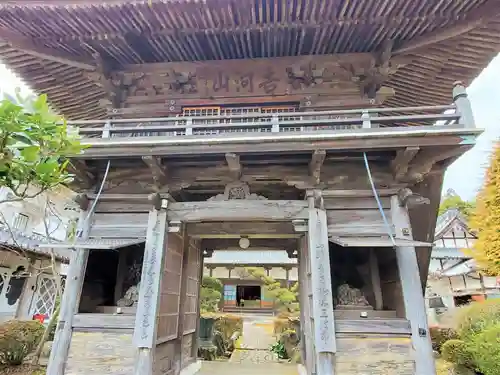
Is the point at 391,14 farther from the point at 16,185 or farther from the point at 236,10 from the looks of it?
the point at 16,185

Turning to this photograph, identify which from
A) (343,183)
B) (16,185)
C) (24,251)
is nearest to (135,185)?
(16,185)

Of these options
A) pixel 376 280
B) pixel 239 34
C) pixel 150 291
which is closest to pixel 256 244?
pixel 376 280

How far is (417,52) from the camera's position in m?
5.69

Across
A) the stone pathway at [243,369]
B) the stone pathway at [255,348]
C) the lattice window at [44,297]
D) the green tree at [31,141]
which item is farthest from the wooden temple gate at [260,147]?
the lattice window at [44,297]

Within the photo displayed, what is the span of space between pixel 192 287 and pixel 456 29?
23.4ft

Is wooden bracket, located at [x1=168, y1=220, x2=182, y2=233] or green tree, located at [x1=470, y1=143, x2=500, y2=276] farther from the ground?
green tree, located at [x1=470, y1=143, x2=500, y2=276]

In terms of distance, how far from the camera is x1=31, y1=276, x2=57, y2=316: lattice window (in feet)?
49.4

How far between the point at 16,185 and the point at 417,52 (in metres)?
6.25

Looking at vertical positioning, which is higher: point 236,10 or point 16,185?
point 236,10

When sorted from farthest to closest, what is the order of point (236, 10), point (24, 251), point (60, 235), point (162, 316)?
point (60, 235) → point (24, 251) → point (162, 316) → point (236, 10)

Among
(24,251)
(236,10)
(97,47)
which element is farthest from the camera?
(24,251)

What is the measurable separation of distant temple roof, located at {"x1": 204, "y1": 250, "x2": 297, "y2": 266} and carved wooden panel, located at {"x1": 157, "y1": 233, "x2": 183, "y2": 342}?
46.2 feet

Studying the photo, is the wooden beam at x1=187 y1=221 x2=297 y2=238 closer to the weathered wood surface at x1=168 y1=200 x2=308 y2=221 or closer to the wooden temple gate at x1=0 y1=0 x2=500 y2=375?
the wooden temple gate at x1=0 y1=0 x2=500 y2=375

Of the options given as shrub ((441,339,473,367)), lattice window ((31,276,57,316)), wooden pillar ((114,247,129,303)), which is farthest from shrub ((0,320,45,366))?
shrub ((441,339,473,367))
